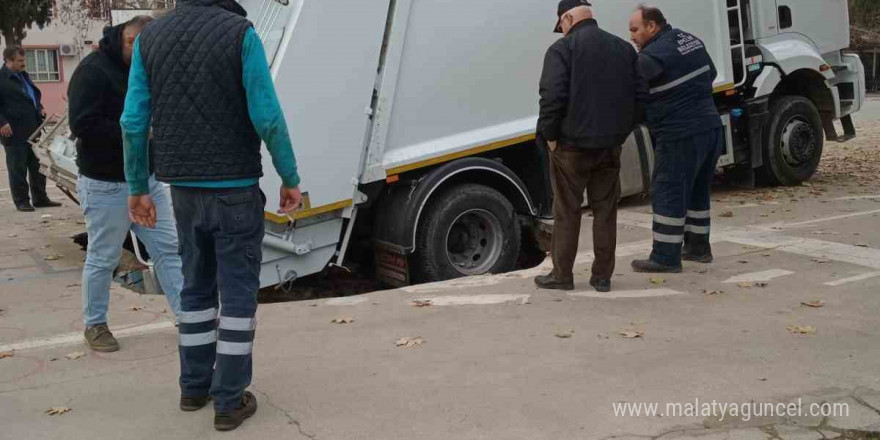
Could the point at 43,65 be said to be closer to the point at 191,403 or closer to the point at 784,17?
the point at 784,17

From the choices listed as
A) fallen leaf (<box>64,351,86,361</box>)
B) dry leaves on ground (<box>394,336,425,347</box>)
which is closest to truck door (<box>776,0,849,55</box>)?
dry leaves on ground (<box>394,336,425,347</box>)

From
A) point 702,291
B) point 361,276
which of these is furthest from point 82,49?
point 702,291

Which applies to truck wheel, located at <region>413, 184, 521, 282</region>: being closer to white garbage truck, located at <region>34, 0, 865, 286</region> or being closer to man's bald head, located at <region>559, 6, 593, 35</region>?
white garbage truck, located at <region>34, 0, 865, 286</region>

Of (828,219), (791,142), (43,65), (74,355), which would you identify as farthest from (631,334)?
(43,65)

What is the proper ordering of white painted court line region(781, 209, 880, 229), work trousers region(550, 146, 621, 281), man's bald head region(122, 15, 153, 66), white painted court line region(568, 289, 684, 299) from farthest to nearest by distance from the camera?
white painted court line region(781, 209, 880, 229), white painted court line region(568, 289, 684, 299), work trousers region(550, 146, 621, 281), man's bald head region(122, 15, 153, 66)

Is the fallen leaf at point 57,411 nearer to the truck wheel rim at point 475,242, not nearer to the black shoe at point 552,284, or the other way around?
the black shoe at point 552,284

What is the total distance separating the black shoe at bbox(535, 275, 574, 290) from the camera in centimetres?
583

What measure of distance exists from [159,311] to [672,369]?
10.6 feet

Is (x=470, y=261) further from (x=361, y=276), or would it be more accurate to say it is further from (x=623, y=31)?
(x=623, y=31)

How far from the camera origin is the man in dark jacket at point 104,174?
182 inches

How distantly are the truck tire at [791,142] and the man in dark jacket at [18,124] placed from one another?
861 centimetres

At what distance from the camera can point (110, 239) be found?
4.73 metres

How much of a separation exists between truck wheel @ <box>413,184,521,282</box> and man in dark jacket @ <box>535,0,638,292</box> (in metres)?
1.13

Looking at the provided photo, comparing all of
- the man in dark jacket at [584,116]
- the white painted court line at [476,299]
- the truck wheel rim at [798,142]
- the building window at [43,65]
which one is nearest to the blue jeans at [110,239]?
the white painted court line at [476,299]
